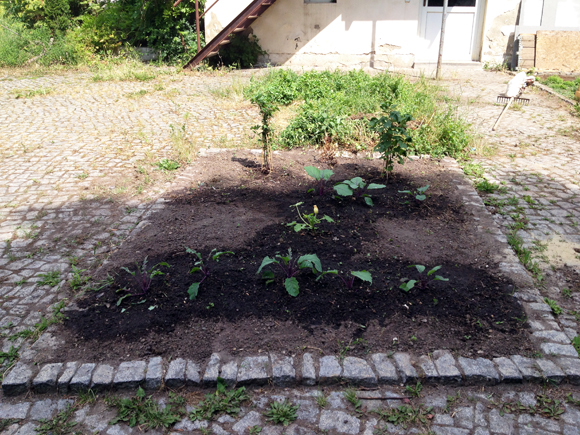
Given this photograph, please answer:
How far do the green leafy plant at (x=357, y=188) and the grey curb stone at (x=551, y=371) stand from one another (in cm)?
219

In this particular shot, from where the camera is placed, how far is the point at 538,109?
9594 millimetres

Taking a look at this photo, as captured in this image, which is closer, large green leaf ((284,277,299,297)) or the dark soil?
the dark soil

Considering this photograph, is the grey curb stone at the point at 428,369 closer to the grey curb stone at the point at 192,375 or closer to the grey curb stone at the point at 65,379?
the grey curb stone at the point at 192,375

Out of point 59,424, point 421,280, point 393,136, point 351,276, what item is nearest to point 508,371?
point 421,280

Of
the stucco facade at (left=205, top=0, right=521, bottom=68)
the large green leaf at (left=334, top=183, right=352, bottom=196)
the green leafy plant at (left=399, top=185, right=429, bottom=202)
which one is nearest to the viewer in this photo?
the large green leaf at (left=334, top=183, right=352, bottom=196)

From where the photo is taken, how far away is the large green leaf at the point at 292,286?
3.45 metres

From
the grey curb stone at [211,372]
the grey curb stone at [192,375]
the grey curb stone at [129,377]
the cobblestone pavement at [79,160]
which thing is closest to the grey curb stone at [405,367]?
the grey curb stone at [211,372]

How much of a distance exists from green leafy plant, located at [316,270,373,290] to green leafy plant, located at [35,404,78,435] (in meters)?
1.87

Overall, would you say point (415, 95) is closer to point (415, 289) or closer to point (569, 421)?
point (415, 289)

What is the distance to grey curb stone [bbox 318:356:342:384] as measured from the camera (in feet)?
9.68

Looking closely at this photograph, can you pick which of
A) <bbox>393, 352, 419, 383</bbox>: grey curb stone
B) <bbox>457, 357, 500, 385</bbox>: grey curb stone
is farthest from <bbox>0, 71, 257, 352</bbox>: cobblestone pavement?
<bbox>457, 357, 500, 385</bbox>: grey curb stone

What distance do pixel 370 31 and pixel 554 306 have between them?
11.1 metres

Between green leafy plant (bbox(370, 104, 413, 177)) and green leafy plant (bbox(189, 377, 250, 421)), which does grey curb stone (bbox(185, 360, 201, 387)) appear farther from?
green leafy plant (bbox(370, 104, 413, 177))

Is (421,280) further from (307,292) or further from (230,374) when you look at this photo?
(230,374)
